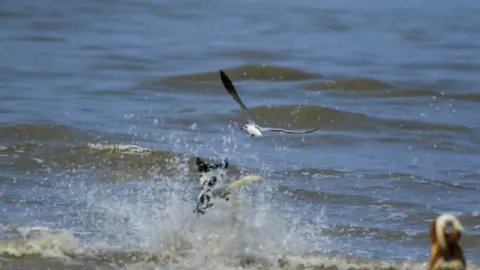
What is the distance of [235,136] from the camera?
11633 millimetres

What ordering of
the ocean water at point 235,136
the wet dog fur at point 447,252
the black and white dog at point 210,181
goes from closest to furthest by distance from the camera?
the wet dog fur at point 447,252 → the black and white dog at point 210,181 → the ocean water at point 235,136

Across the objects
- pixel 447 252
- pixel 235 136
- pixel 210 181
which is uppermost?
pixel 447 252

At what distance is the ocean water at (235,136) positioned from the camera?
303 inches

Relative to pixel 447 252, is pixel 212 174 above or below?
below

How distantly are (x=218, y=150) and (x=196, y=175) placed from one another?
1.30m

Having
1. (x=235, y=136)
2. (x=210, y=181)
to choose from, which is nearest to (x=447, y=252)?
(x=210, y=181)

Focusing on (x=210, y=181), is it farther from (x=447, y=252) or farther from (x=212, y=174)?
(x=447, y=252)

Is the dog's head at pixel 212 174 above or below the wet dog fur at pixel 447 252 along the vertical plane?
→ below

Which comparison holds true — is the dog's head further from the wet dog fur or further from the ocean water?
the wet dog fur

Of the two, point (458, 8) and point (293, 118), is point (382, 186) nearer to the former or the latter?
point (293, 118)

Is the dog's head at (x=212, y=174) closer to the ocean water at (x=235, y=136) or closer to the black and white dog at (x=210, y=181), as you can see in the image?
the black and white dog at (x=210, y=181)

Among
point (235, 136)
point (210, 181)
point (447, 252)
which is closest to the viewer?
point (447, 252)

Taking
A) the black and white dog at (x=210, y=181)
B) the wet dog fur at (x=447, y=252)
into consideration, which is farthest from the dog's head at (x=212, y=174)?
the wet dog fur at (x=447, y=252)

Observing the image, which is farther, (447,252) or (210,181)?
(210,181)
